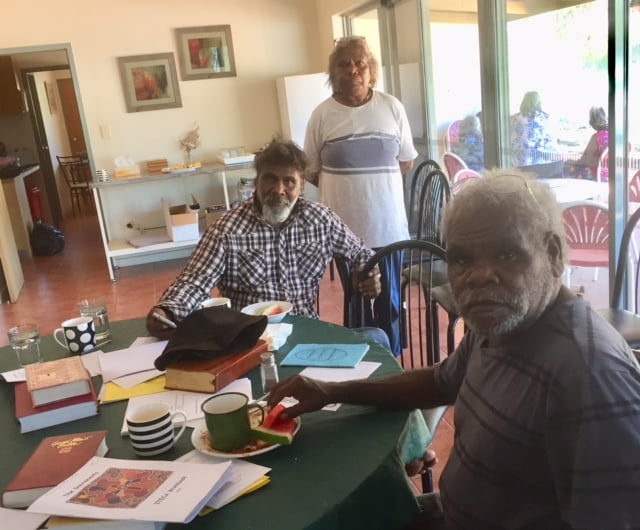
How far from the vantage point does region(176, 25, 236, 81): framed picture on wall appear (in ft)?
18.4

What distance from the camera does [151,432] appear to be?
1.16 meters

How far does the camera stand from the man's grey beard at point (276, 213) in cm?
211

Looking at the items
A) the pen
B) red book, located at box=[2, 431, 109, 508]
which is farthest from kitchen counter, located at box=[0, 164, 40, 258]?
red book, located at box=[2, 431, 109, 508]

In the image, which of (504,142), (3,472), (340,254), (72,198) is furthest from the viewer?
(72,198)

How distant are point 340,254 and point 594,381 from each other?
4.73 ft

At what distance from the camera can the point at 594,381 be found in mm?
861

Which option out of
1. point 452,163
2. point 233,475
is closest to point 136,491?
point 233,475

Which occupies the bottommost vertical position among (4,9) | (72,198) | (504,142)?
(72,198)

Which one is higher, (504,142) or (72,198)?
(504,142)

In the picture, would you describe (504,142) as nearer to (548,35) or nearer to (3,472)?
(548,35)

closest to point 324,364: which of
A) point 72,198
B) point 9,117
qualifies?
point 9,117

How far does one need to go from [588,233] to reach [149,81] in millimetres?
4113

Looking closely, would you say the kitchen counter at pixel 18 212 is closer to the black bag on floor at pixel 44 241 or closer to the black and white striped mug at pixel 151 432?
the black bag on floor at pixel 44 241

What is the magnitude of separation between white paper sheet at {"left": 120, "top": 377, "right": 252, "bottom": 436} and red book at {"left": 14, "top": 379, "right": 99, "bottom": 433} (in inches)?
3.2
